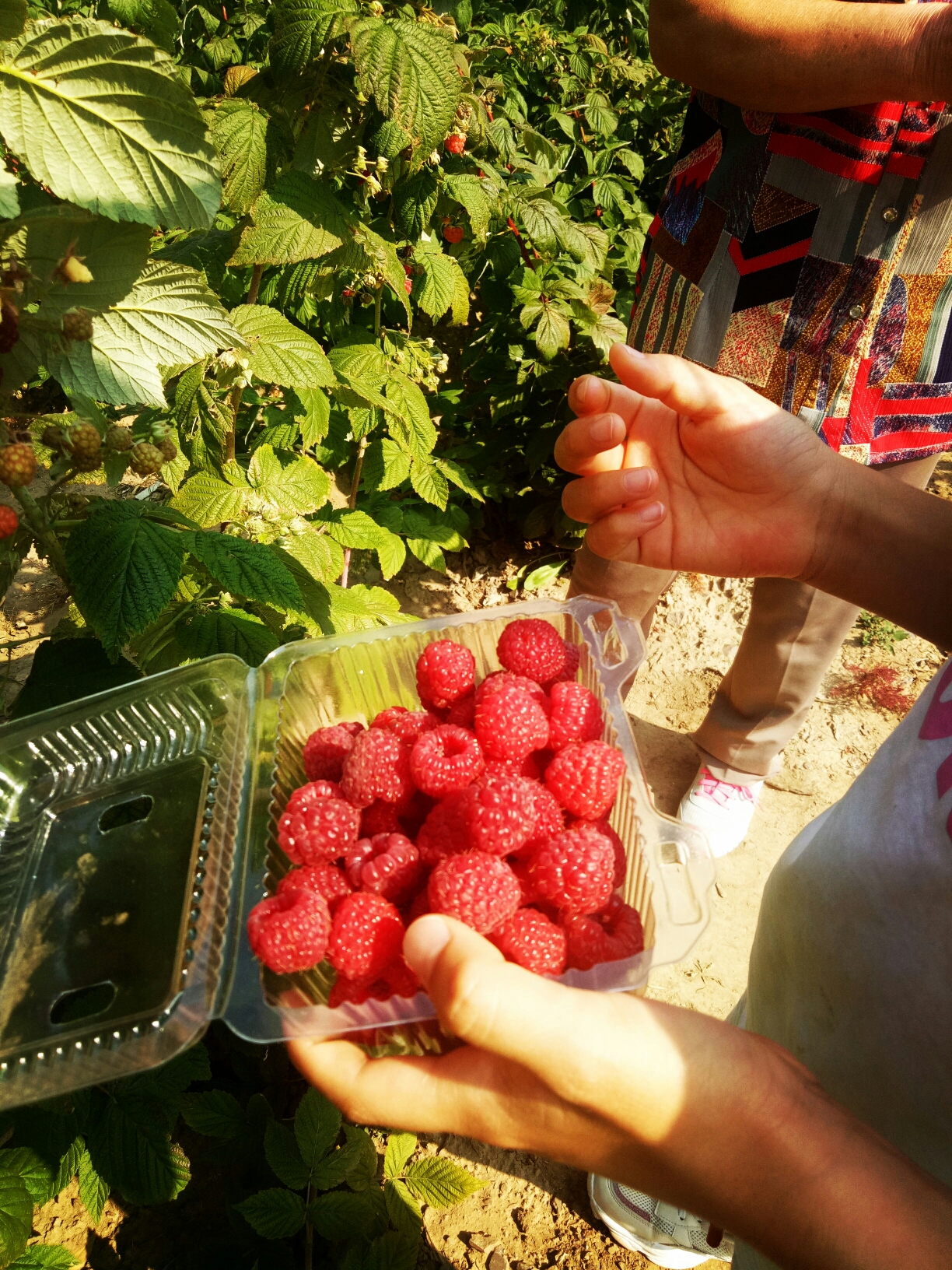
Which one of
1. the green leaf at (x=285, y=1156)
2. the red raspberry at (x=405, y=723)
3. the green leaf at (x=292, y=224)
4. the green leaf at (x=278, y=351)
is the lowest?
the green leaf at (x=285, y=1156)

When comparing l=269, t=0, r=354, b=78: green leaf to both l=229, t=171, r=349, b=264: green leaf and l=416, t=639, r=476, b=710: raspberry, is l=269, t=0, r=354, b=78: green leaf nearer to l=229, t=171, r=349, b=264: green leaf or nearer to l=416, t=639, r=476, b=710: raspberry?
l=229, t=171, r=349, b=264: green leaf

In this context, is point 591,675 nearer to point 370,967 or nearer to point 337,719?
point 337,719

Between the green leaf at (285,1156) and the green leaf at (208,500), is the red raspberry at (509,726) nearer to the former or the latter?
the green leaf at (208,500)

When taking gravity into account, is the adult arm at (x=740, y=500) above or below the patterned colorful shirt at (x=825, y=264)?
below

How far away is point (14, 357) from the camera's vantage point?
0.82 metres

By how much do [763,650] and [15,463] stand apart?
1.75 meters

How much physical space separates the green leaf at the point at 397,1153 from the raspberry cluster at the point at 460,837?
2.71 ft

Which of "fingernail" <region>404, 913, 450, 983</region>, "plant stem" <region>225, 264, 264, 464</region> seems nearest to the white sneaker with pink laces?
"plant stem" <region>225, 264, 264, 464</region>

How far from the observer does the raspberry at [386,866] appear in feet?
2.92

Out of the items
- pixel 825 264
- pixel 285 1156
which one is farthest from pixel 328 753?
pixel 825 264

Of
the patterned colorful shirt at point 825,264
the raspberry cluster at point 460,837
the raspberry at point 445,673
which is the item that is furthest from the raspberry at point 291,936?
the patterned colorful shirt at point 825,264

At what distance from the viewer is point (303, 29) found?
133cm

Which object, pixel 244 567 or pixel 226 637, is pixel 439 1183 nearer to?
pixel 226 637

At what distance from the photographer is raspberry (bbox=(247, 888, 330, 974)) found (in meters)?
0.81
